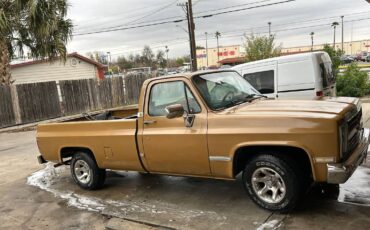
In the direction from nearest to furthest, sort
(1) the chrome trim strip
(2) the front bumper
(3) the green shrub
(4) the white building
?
(2) the front bumper
(1) the chrome trim strip
(3) the green shrub
(4) the white building

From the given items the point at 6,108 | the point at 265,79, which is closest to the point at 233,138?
the point at 265,79

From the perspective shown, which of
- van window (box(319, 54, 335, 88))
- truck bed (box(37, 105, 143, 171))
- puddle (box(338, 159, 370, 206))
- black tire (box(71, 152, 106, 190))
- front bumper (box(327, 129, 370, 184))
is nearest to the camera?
front bumper (box(327, 129, 370, 184))

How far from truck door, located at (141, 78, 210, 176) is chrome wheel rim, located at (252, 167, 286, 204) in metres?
0.69

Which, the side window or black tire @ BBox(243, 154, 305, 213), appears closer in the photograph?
black tire @ BBox(243, 154, 305, 213)

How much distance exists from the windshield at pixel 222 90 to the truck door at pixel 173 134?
0.59ft

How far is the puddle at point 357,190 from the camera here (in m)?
5.05

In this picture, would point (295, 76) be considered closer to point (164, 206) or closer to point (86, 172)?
A: point (164, 206)

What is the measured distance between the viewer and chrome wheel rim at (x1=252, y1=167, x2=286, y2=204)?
15.5 feet

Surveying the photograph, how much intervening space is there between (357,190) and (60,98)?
56.0 feet

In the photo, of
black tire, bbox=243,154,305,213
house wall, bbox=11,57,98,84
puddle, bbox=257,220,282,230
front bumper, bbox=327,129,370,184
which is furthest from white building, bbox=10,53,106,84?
front bumper, bbox=327,129,370,184

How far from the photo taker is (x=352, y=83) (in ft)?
52.3

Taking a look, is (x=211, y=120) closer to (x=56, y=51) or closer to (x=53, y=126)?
(x=53, y=126)

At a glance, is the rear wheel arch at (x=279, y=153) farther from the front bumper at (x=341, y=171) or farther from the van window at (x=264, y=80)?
the van window at (x=264, y=80)

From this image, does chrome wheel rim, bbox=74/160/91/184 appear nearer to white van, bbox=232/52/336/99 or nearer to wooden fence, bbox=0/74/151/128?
white van, bbox=232/52/336/99
